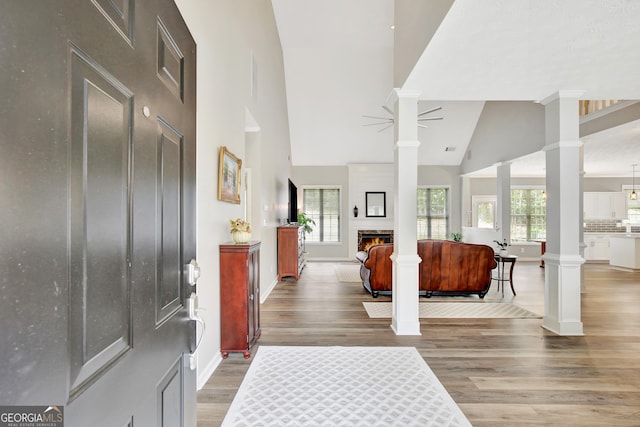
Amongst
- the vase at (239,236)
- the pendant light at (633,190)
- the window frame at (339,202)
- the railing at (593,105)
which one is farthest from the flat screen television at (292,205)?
the pendant light at (633,190)

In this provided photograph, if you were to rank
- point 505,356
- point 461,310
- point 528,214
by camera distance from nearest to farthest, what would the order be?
point 505,356 < point 461,310 < point 528,214

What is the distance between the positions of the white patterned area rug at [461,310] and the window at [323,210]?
5.33m

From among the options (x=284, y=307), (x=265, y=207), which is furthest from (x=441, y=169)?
(x=284, y=307)

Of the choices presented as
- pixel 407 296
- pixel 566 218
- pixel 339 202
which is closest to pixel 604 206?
pixel 339 202

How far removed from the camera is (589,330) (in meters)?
3.77

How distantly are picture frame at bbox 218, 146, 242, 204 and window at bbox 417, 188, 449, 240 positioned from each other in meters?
7.92

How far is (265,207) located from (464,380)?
3.75 m

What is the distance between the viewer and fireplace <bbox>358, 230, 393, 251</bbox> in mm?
9812

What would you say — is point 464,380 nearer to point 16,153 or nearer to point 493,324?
point 493,324

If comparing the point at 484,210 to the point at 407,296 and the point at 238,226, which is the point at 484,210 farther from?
the point at 238,226

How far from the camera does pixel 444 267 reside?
5.23 m

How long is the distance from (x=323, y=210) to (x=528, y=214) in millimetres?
6505

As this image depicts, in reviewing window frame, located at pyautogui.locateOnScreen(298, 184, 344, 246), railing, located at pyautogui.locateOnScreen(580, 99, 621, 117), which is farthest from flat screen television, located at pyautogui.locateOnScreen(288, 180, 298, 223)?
railing, located at pyautogui.locateOnScreen(580, 99, 621, 117)

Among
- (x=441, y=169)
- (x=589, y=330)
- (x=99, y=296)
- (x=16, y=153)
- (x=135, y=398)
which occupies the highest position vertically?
(x=441, y=169)
